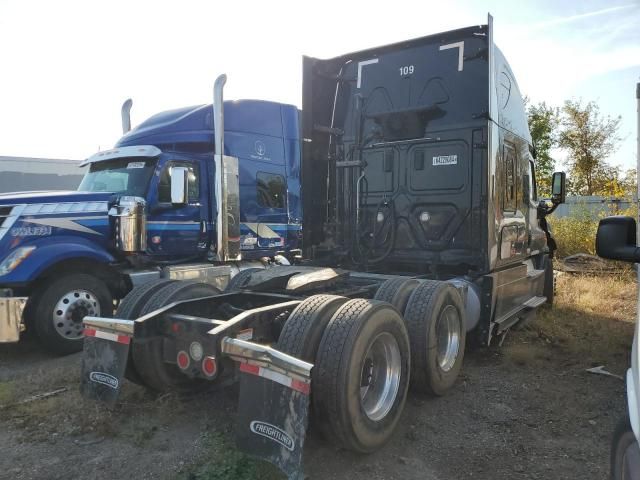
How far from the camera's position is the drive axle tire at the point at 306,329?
3.05 metres

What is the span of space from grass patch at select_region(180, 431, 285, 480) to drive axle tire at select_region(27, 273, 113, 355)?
11.5 ft

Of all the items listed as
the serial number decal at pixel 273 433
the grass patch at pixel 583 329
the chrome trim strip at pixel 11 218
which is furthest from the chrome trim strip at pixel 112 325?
the grass patch at pixel 583 329

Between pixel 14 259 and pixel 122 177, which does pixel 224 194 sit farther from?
pixel 14 259

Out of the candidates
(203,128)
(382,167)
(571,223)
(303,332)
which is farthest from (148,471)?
(571,223)

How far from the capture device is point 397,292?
422cm

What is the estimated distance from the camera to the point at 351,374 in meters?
2.98

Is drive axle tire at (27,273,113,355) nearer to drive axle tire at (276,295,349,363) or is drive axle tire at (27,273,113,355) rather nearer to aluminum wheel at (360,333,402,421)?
drive axle tire at (276,295,349,363)

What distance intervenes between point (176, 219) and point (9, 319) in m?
2.62

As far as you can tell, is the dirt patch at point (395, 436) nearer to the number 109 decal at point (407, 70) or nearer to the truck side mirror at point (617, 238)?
the truck side mirror at point (617, 238)

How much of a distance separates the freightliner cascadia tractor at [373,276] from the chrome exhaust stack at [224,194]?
0.43 ft

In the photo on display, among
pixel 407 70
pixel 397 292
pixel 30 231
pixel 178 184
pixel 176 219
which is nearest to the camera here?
pixel 397 292

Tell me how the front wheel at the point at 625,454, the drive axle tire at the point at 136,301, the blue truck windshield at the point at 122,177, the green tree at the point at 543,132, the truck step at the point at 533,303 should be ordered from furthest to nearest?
the green tree at the point at 543,132, the blue truck windshield at the point at 122,177, the truck step at the point at 533,303, the drive axle tire at the point at 136,301, the front wheel at the point at 625,454

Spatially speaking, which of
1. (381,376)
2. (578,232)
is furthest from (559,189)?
(578,232)

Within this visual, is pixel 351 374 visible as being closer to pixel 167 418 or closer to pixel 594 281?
pixel 167 418
